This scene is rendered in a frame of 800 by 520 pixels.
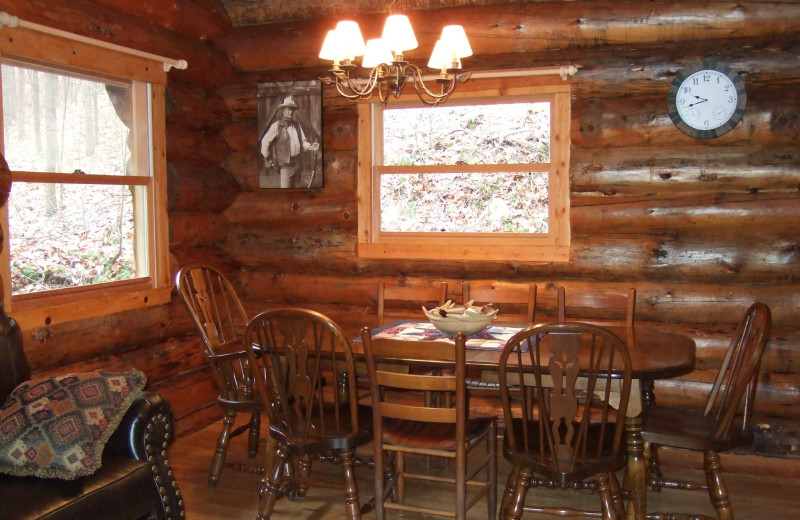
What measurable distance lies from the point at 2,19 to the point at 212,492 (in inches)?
93.0

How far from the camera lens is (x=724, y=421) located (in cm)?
283

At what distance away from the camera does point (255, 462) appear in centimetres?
399

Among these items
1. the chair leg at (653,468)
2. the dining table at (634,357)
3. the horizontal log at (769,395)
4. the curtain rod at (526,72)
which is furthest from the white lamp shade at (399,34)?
the horizontal log at (769,395)

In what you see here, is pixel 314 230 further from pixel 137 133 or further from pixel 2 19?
pixel 2 19

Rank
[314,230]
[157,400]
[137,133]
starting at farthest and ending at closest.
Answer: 1. [314,230]
2. [137,133]
3. [157,400]

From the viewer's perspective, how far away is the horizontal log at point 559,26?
386 cm

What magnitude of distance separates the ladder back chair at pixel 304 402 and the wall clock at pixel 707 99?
225 cm

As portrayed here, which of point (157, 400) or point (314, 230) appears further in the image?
point (314, 230)

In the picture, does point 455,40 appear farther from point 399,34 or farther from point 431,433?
point 431,433

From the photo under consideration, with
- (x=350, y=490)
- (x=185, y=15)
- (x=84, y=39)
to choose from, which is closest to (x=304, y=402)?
(x=350, y=490)

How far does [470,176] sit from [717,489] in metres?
2.29

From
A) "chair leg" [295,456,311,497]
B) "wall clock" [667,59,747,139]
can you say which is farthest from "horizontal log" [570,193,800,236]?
"chair leg" [295,456,311,497]

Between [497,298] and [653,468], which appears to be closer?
[653,468]

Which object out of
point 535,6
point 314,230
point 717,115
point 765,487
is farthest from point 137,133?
point 765,487
